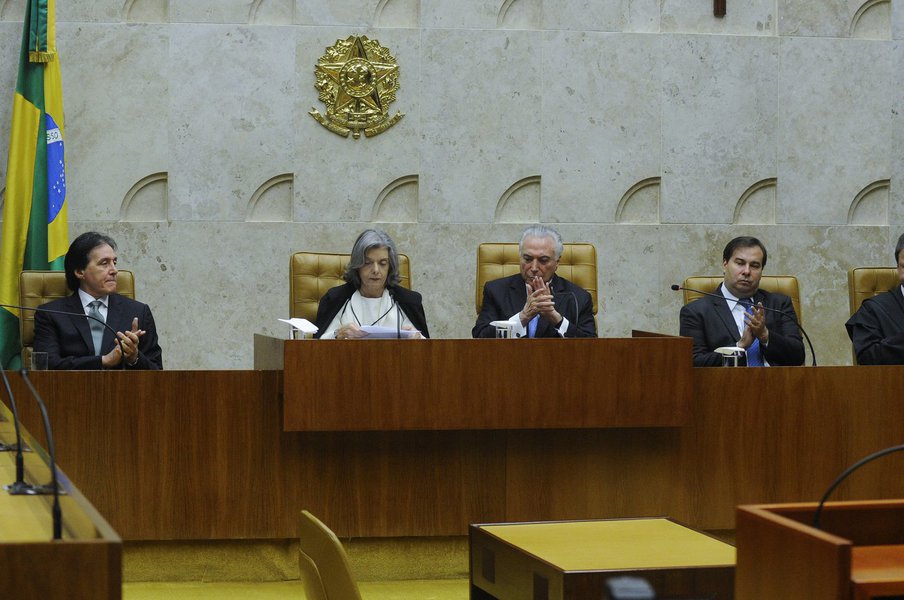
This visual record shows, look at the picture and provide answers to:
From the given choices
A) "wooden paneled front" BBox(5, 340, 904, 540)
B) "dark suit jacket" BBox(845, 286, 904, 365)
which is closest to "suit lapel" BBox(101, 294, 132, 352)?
"wooden paneled front" BBox(5, 340, 904, 540)

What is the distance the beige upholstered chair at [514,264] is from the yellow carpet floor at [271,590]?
1569mm

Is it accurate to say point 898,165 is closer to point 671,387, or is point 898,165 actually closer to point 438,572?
point 671,387

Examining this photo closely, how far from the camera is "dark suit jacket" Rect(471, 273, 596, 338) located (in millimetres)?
5016

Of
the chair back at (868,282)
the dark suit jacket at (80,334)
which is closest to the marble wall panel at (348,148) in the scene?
the dark suit jacket at (80,334)

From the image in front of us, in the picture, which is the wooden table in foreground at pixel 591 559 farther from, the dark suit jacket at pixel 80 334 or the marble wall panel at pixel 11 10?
the marble wall panel at pixel 11 10

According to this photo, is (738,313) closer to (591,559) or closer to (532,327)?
(532,327)

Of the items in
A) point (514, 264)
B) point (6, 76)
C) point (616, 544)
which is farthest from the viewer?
point (6, 76)

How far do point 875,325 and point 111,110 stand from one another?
3.77 metres

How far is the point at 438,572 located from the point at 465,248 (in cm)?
235

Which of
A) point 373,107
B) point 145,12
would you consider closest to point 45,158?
point 145,12

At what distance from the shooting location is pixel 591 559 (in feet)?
7.99

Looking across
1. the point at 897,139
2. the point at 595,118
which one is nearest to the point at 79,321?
the point at 595,118

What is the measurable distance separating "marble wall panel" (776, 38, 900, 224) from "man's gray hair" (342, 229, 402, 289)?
8.12ft

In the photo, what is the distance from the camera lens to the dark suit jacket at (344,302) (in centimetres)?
495
